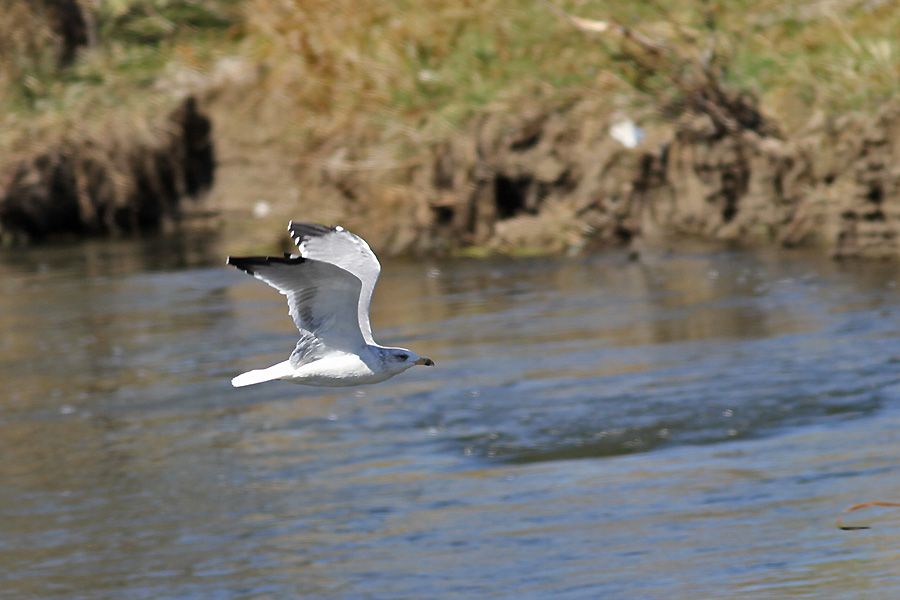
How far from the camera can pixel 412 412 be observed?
10.1 m

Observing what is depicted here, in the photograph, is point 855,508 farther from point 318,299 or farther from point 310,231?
point 310,231

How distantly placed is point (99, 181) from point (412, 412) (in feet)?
34.0

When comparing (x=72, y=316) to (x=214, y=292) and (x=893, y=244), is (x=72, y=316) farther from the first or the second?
(x=893, y=244)

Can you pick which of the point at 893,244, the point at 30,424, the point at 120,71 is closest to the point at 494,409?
the point at 30,424

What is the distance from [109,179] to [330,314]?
13.2 meters

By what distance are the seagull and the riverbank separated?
24.8 ft

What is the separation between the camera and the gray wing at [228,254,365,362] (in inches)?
247

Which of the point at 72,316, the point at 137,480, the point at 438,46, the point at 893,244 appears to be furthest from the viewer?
the point at 438,46

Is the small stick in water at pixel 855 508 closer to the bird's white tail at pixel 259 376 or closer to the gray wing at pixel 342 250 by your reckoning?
the gray wing at pixel 342 250

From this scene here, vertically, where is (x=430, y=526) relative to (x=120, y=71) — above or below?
below

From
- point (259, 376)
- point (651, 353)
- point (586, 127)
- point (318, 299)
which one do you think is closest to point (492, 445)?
point (651, 353)

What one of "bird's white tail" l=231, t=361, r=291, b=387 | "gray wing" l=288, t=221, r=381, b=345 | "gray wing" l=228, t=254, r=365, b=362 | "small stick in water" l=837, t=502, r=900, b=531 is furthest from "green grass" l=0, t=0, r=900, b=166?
"bird's white tail" l=231, t=361, r=291, b=387

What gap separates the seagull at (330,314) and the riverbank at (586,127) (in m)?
7.56

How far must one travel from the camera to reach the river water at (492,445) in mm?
7359
